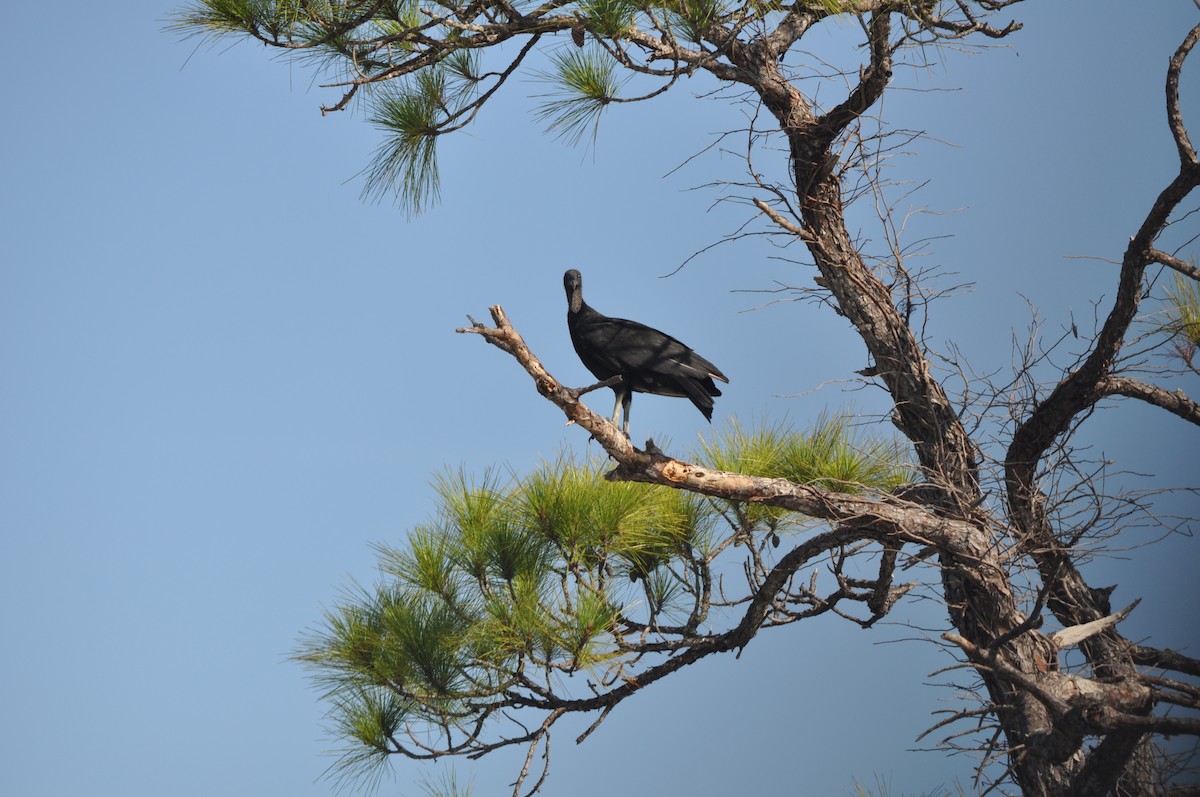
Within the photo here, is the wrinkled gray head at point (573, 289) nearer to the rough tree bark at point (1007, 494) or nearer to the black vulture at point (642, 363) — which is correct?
the black vulture at point (642, 363)

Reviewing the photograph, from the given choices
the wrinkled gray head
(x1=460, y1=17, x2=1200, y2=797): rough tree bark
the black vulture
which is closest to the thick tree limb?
(x1=460, y1=17, x2=1200, y2=797): rough tree bark

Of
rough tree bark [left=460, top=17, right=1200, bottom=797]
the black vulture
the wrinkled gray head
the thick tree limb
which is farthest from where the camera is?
the wrinkled gray head

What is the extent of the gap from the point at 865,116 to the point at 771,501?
34.6 inches

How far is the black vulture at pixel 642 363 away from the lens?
104 inches

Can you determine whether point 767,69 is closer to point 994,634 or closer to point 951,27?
point 951,27

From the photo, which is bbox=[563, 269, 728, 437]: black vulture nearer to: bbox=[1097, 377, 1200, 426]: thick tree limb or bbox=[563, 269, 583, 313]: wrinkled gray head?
bbox=[563, 269, 583, 313]: wrinkled gray head

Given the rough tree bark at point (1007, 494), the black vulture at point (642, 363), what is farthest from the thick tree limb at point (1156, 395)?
the black vulture at point (642, 363)

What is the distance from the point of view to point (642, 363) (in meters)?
2.64

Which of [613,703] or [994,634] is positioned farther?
[613,703]

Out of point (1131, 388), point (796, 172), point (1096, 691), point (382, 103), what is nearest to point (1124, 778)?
point (1096, 691)

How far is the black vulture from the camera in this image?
2.64 meters

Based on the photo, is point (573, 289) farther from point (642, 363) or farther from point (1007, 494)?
point (1007, 494)

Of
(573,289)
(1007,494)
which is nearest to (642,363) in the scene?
(573,289)

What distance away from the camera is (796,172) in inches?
113
